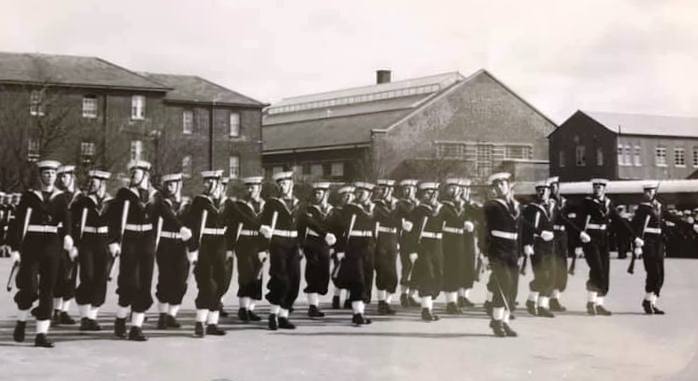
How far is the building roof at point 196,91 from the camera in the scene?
8.11 meters

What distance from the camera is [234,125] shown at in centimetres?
1038

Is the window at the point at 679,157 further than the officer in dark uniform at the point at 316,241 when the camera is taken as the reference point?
No

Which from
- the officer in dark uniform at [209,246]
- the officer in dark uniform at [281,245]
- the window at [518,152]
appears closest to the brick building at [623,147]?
the window at [518,152]

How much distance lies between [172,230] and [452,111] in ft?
8.89

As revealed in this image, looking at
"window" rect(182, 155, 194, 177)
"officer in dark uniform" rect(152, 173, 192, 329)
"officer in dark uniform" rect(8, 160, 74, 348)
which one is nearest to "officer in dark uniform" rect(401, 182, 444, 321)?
"officer in dark uniform" rect(152, 173, 192, 329)

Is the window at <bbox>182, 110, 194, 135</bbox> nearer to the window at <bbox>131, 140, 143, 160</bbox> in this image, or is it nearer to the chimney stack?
the window at <bbox>131, 140, 143, 160</bbox>

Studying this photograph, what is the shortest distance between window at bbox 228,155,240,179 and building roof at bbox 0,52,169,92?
1881 mm

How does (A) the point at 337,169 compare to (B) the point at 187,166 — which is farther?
(B) the point at 187,166

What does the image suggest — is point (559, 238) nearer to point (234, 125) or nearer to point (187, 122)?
point (234, 125)

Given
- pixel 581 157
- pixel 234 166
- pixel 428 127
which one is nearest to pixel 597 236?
pixel 581 157

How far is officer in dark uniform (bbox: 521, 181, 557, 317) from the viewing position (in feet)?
28.0

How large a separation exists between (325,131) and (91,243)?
2618 millimetres

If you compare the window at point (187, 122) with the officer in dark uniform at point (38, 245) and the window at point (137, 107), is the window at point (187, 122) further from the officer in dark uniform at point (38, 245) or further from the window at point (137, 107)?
the officer in dark uniform at point (38, 245)

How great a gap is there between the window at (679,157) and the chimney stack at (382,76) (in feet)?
10.1
